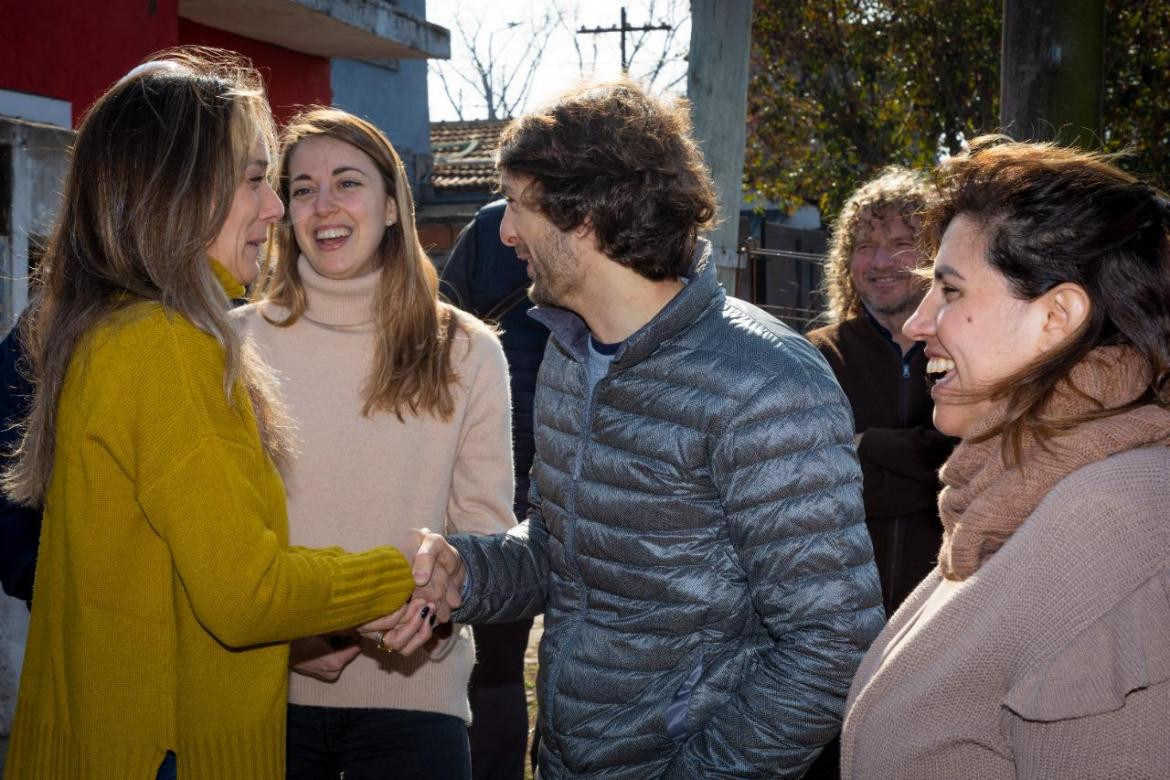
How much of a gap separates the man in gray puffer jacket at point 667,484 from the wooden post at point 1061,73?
242 centimetres

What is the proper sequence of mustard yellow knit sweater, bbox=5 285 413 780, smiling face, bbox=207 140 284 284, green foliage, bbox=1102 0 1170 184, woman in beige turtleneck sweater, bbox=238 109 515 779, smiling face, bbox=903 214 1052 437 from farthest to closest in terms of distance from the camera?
green foliage, bbox=1102 0 1170 184
woman in beige turtleneck sweater, bbox=238 109 515 779
smiling face, bbox=207 140 284 284
mustard yellow knit sweater, bbox=5 285 413 780
smiling face, bbox=903 214 1052 437

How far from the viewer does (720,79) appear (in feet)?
14.9

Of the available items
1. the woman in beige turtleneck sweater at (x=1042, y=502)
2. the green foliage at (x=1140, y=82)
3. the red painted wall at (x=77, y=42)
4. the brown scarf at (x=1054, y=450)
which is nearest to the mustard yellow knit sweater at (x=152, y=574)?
the woman in beige turtleneck sweater at (x=1042, y=502)

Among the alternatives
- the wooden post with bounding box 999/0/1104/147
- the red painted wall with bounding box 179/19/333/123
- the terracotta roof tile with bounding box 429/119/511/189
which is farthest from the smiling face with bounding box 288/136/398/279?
the terracotta roof tile with bounding box 429/119/511/189

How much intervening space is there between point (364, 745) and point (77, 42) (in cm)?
656

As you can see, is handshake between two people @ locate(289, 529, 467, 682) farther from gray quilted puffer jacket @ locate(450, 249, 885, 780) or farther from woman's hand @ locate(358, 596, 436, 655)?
gray quilted puffer jacket @ locate(450, 249, 885, 780)

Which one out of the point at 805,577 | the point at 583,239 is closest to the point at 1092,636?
the point at 805,577

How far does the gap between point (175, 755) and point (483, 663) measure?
222 cm

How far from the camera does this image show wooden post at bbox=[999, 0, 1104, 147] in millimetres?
4441

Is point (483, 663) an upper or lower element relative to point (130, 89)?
lower

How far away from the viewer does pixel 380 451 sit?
3.21 meters

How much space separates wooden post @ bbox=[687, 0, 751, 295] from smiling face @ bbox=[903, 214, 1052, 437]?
2.46m

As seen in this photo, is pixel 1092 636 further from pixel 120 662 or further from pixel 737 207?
pixel 737 207

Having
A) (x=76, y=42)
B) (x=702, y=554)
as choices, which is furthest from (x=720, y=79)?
(x=76, y=42)
